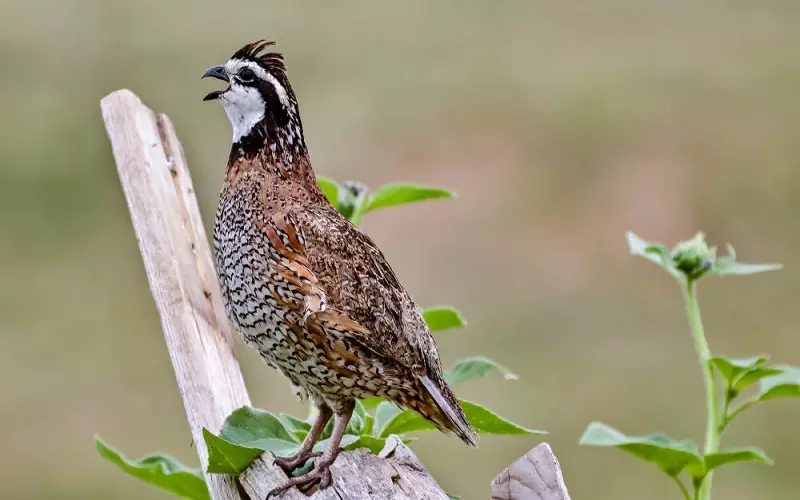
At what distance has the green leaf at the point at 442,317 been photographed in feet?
10.5

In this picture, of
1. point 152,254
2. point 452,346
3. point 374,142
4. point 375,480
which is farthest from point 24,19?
point 375,480

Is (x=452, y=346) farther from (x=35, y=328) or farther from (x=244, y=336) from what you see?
(x=244, y=336)

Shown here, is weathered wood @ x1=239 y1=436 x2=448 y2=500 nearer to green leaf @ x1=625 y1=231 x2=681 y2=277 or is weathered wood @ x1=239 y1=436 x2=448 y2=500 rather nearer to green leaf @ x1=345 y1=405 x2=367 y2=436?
green leaf @ x1=345 y1=405 x2=367 y2=436

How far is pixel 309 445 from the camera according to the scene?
2.92 metres

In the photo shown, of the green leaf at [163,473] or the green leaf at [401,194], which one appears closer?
the green leaf at [163,473]

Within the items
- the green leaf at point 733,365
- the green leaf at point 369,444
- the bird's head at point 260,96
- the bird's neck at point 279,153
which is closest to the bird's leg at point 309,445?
the green leaf at point 369,444

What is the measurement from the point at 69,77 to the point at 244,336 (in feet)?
38.7

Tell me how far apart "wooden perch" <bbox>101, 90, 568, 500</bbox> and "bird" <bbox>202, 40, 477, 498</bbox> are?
4.9 inches

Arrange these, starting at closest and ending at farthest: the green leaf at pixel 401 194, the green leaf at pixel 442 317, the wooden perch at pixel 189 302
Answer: the wooden perch at pixel 189 302
the green leaf at pixel 442 317
the green leaf at pixel 401 194

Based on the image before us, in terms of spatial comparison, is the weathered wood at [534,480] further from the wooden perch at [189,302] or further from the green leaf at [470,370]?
the green leaf at [470,370]

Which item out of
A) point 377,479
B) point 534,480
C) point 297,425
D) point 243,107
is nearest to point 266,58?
point 243,107

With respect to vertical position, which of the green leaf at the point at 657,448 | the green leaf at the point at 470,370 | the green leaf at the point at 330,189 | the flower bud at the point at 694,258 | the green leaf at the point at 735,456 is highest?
the green leaf at the point at 330,189

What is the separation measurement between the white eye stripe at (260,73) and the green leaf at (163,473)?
3.06 ft

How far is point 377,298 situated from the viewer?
2.91m
